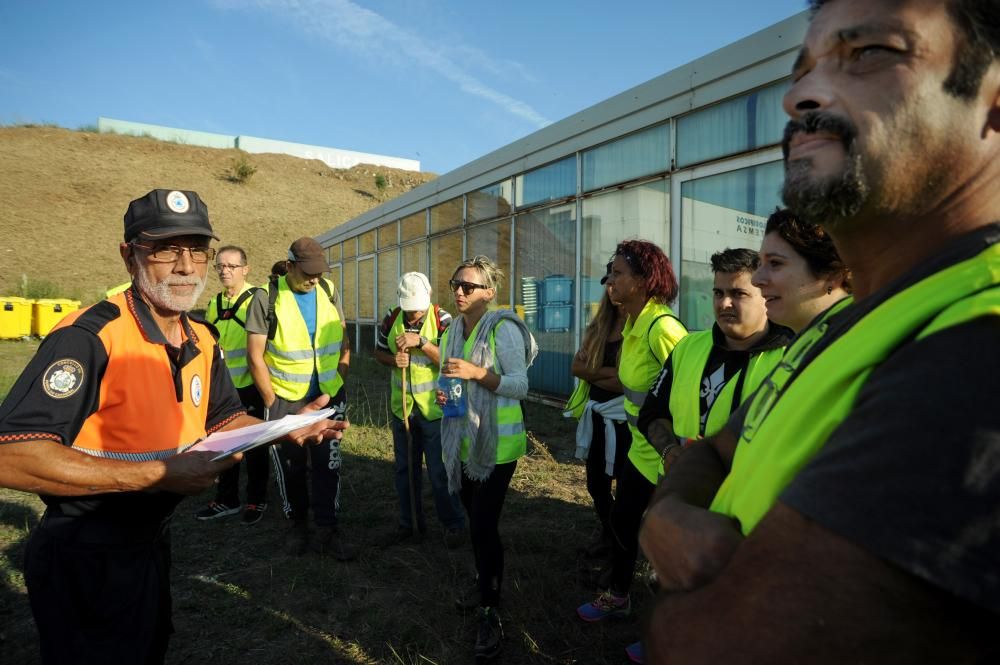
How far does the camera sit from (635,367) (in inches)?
125

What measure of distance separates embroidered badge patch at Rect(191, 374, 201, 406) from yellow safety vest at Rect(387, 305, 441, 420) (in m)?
2.17

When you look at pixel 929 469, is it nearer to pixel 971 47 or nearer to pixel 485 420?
pixel 971 47

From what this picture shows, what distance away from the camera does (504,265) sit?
337 inches

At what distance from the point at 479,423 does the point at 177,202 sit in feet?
6.14

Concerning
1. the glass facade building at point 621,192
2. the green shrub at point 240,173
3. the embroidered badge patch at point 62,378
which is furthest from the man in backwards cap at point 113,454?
the green shrub at point 240,173

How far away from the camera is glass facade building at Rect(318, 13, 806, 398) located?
4.93 metres

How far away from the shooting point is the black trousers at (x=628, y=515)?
2967 millimetres

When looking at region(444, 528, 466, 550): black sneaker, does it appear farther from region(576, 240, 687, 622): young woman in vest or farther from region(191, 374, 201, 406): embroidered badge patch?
region(191, 374, 201, 406): embroidered badge patch

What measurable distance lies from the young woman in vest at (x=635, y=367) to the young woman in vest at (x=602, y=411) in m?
0.25

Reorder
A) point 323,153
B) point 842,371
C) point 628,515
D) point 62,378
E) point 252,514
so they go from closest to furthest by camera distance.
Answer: point 842,371 → point 62,378 → point 628,515 → point 252,514 → point 323,153

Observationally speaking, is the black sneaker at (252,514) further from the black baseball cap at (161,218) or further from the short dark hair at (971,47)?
the short dark hair at (971,47)

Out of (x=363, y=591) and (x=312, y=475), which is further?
(x=312, y=475)

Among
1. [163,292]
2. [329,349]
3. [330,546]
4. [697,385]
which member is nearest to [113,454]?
[163,292]

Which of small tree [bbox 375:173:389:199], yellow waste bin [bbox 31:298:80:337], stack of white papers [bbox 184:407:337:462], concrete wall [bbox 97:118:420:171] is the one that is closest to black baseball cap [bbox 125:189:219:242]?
stack of white papers [bbox 184:407:337:462]
